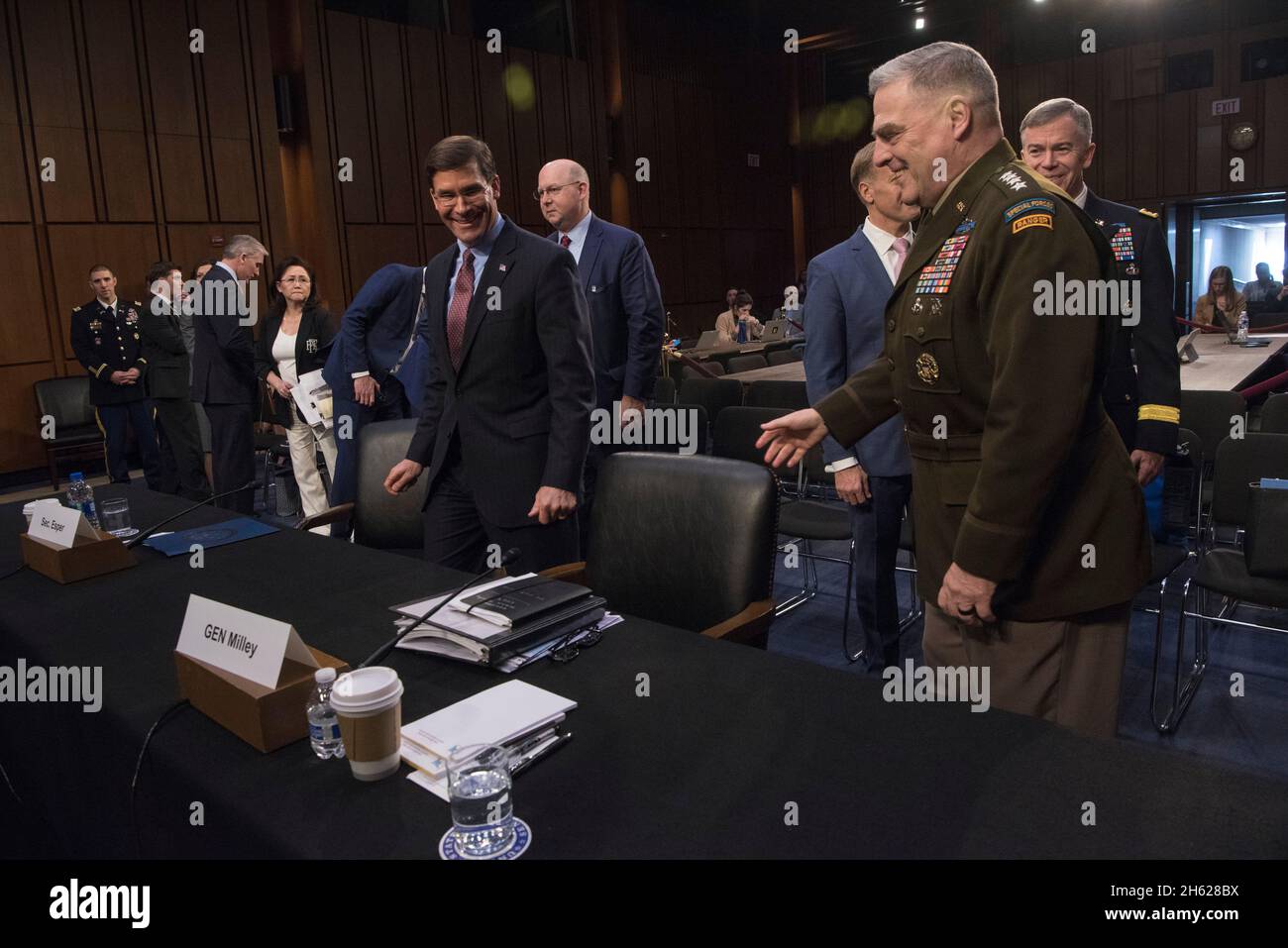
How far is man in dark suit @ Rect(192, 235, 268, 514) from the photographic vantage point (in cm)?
488

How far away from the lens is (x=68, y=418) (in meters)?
7.38

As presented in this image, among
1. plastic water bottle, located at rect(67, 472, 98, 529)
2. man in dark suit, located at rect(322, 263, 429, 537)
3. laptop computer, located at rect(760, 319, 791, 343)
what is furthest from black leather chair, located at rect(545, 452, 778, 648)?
laptop computer, located at rect(760, 319, 791, 343)

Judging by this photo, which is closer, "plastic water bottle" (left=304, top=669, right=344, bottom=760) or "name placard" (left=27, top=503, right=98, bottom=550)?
"plastic water bottle" (left=304, top=669, right=344, bottom=760)

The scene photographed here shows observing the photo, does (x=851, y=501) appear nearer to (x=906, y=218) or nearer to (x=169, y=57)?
(x=906, y=218)

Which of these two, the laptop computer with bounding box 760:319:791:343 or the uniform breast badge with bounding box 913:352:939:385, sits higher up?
the uniform breast badge with bounding box 913:352:939:385

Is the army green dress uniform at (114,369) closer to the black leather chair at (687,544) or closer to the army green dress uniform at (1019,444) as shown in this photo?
the black leather chair at (687,544)

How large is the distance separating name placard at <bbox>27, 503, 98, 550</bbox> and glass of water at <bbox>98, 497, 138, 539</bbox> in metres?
0.24

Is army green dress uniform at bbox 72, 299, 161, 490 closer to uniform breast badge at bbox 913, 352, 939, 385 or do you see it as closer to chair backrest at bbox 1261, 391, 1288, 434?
uniform breast badge at bbox 913, 352, 939, 385

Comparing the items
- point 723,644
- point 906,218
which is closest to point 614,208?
point 906,218

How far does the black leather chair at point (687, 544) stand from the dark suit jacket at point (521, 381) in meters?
0.24

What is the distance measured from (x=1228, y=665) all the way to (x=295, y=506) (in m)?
5.09

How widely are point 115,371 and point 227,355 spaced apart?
2.43m

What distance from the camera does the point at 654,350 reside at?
357cm

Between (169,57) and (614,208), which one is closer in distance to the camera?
(169,57)
